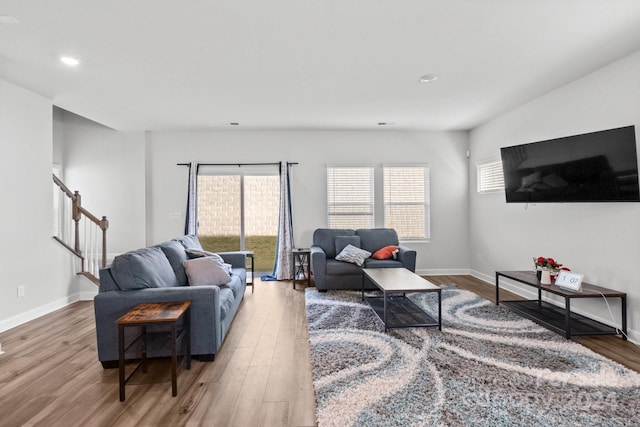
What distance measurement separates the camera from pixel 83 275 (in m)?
4.78

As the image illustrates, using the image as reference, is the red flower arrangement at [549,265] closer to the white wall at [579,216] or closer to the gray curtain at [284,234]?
the white wall at [579,216]

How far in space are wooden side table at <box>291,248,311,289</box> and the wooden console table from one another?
280cm

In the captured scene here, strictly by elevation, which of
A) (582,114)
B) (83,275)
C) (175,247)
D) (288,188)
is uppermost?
(582,114)

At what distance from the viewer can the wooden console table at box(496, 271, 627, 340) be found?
3.19 metres

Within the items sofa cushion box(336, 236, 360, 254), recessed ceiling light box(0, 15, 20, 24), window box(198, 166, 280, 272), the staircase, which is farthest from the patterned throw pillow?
recessed ceiling light box(0, 15, 20, 24)

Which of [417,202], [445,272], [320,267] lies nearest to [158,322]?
[320,267]

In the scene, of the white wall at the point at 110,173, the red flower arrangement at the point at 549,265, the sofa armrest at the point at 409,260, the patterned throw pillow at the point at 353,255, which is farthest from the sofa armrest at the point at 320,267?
the white wall at the point at 110,173

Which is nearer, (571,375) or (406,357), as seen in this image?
(571,375)

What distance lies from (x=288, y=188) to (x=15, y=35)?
3944mm

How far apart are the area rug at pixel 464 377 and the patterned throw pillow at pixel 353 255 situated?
4.57 feet

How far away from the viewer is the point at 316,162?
6.14 meters

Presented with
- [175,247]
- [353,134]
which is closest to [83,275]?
[175,247]

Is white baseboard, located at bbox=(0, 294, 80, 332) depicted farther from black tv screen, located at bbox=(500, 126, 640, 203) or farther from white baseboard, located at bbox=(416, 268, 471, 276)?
black tv screen, located at bbox=(500, 126, 640, 203)

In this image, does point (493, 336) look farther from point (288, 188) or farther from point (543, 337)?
point (288, 188)
